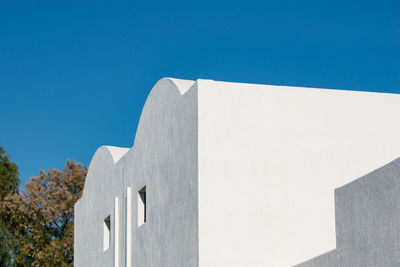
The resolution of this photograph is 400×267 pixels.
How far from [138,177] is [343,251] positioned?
27.1 feet

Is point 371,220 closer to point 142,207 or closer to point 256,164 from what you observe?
point 256,164

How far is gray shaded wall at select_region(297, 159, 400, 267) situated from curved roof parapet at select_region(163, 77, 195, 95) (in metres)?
5.82

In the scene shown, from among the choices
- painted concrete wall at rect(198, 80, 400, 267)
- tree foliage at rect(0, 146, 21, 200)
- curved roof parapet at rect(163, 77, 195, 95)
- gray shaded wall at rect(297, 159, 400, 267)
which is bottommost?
gray shaded wall at rect(297, 159, 400, 267)

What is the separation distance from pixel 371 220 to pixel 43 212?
3149 centimetres

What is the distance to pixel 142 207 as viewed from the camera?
1664 cm

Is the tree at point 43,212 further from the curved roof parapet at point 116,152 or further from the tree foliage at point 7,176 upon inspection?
the curved roof parapet at point 116,152

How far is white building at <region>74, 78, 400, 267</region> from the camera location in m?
13.0

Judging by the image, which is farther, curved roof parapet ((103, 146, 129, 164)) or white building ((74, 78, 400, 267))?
curved roof parapet ((103, 146, 129, 164))

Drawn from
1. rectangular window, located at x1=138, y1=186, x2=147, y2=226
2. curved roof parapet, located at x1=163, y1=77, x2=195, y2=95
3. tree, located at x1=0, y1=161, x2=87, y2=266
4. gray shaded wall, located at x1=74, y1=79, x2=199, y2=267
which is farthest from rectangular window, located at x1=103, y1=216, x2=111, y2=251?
tree, located at x1=0, y1=161, x2=87, y2=266

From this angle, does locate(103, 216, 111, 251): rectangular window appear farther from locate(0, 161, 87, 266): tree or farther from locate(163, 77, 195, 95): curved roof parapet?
locate(0, 161, 87, 266): tree

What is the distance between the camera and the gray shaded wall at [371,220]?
807 cm

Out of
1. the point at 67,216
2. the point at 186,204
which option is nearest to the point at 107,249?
the point at 186,204

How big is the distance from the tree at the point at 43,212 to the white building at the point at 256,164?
77.1 ft

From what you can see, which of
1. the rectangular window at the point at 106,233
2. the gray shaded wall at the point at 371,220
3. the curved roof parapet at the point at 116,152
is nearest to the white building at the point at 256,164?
the gray shaded wall at the point at 371,220
